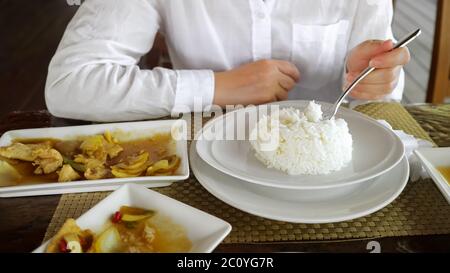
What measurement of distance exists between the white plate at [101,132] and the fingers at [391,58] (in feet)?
1.20

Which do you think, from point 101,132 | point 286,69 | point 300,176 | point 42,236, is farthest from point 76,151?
point 286,69

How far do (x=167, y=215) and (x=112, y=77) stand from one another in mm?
409

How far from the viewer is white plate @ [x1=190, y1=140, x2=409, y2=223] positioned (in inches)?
23.1

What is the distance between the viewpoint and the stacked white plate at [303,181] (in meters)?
0.60

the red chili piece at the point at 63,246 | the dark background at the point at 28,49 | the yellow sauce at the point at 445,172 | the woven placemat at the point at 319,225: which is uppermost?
the red chili piece at the point at 63,246

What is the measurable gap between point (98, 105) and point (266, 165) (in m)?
0.37

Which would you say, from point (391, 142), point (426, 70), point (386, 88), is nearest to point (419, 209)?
point (391, 142)

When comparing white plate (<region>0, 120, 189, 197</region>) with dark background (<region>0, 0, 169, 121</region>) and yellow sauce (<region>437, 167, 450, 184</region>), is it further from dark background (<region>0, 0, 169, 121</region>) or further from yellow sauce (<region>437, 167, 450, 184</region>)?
dark background (<region>0, 0, 169, 121</region>)

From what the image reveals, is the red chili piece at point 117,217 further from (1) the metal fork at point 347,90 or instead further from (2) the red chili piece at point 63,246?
(1) the metal fork at point 347,90

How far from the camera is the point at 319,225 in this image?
609 mm

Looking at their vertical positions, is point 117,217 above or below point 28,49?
above

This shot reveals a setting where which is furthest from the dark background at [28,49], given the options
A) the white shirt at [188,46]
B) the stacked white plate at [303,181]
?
the stacked white plate at [303,181]

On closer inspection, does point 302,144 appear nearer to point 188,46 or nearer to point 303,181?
point 303,181
